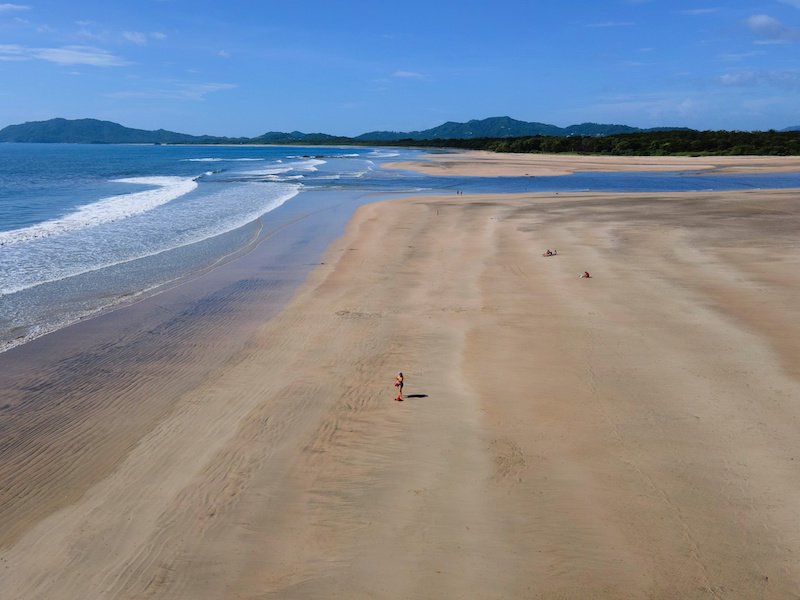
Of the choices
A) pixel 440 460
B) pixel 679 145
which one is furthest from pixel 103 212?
pixel 679 145

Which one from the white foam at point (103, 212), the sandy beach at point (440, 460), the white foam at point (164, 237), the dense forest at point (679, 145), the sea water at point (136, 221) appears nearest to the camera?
the sandy beach at point (440, 460)

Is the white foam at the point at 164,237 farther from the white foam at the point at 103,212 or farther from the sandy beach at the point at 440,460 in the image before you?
the sandy beach at the point at 440,460

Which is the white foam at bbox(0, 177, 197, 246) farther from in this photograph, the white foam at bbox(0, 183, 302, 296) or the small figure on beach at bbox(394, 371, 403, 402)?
the small figure on beach at bbox(394, 371, 403, 402)

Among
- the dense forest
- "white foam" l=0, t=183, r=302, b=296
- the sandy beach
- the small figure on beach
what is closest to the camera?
the sandy beach

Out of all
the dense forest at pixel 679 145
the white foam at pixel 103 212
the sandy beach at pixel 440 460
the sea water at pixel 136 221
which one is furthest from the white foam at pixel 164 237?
the dense forest at pixel 679 145

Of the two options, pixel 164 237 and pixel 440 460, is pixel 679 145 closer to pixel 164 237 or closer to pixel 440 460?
pixel 164 237

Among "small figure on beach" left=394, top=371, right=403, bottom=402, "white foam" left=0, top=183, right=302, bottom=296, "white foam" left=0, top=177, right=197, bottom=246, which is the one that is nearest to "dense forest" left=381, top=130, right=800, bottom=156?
"white foam" left=0, top=183, right=302, bottom=296

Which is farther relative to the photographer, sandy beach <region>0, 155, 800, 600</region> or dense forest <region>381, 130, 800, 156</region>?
dense forest <region>381, 130, 800, 156</region>
